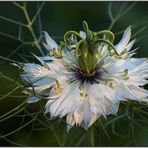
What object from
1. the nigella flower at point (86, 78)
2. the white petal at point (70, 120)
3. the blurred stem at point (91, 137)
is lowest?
the blurred stem at point (91, 137)

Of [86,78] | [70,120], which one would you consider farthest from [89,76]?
[70,120]

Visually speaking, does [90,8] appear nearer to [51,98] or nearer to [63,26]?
[63,26]

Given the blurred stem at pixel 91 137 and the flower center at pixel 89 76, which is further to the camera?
the flower center at pixel 89 76

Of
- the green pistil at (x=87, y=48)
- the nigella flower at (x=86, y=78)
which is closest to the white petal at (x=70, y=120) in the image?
the nigella flower at (x=86, y=78)

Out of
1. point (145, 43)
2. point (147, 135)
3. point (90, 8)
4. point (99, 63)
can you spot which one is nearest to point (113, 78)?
point (99, 63)

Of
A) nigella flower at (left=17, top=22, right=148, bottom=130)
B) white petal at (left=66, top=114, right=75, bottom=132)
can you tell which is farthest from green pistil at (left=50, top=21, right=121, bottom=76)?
white petal at (left=66, top=114, right=75, bottom=132)

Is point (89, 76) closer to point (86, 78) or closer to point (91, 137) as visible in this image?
point (86, 78)

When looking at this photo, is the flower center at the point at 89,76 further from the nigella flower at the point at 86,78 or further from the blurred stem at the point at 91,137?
the blurred stem at the point at 91,137

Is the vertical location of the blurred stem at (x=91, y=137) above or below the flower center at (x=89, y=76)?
below

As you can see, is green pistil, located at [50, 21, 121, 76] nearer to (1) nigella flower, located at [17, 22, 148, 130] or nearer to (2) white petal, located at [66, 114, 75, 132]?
(1) nigella flower, located at [17, 22, 148, 130]
